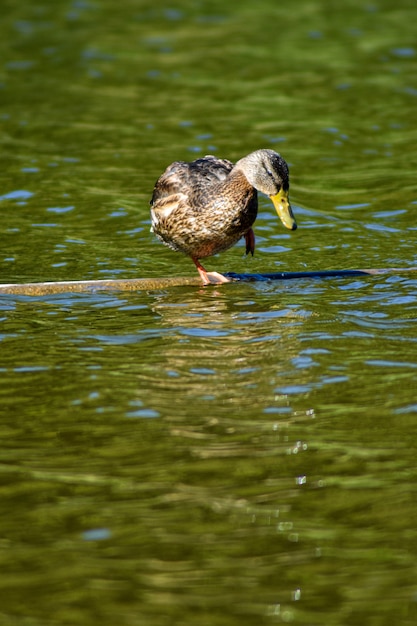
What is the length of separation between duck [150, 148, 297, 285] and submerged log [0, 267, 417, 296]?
0.65 feet

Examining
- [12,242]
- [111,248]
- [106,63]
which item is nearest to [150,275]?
[111,248]

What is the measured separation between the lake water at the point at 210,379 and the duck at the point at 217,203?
40 centimetres

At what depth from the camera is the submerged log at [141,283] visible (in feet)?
31.7

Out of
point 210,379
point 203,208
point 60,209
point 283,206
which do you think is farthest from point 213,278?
point 60,209

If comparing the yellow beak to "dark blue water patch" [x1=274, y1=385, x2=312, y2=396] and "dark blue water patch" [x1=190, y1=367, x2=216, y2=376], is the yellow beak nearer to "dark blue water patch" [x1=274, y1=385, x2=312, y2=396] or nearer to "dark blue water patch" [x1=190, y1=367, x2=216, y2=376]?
"dark blue water patch" [x1=190, y1=367, x2=216, y2=376]

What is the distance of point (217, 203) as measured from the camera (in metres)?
9.80

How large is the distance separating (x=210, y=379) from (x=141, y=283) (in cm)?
267

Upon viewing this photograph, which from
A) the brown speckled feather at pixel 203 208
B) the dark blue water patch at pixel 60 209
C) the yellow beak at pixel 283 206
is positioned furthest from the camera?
the dark blue water patch at pixel 60 209

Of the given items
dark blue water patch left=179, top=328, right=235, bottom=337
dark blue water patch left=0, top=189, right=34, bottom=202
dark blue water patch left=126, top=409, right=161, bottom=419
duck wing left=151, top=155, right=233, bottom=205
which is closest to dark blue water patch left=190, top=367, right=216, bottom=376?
dark blue water patch left=126, top=409, right=161, bottom=419

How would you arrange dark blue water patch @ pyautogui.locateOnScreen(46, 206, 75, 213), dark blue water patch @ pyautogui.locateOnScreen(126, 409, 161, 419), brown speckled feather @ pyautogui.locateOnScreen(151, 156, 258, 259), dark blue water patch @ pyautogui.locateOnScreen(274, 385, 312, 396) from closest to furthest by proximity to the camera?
dark blue water patch @ pyautogui.locateOnScreen(126, 409, 161, 419)
dark blue water patch @ pyautogui.locateOnScreen(274, 385, 312, 396)
brown speckled feather @ pyautogui.locateOnScreen(151, 156, 258, 259)
dark blue water patch @ pyautogui.locateOnScreen(46, 206, 75, 213)

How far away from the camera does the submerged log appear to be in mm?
9648

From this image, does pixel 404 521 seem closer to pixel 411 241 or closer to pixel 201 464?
pixel 201 464

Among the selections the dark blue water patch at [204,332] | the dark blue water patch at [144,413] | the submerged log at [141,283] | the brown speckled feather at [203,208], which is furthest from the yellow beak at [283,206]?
the dark blue water patch at [144,413]

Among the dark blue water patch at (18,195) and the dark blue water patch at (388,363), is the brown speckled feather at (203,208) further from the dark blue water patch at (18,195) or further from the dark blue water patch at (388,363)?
the dark blue water patch at (18,195)
